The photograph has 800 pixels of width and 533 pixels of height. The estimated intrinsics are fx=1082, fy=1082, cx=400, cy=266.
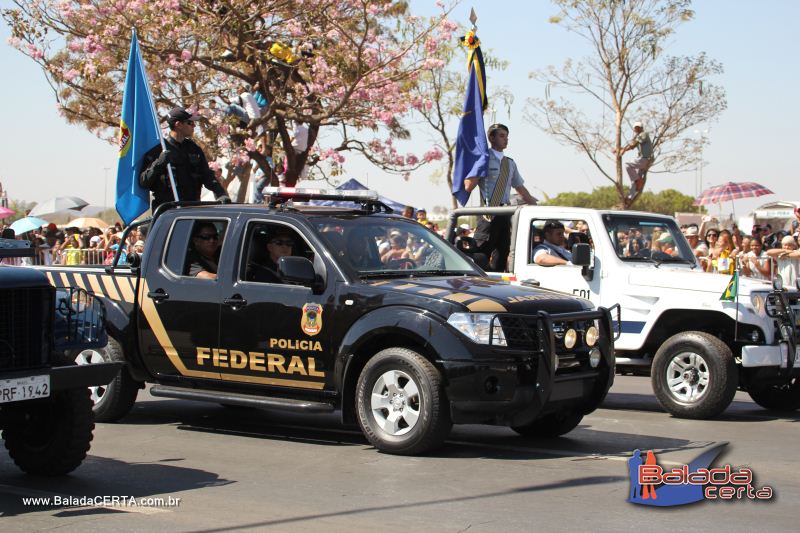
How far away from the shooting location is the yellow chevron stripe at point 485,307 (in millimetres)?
7633

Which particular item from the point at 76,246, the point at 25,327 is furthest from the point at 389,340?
the point at 76,246

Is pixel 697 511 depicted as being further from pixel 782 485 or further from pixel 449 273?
pixel 449 273

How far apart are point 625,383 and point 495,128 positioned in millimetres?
3566

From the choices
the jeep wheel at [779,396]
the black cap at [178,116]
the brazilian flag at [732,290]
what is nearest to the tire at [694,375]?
the brazilian flag at [732,290]

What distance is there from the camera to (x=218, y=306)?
870 cm

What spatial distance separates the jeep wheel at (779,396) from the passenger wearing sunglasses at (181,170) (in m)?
5.84

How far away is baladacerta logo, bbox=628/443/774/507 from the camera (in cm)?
655

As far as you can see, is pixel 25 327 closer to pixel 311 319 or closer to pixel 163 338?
pixel 311 319

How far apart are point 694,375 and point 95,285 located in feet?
18.1

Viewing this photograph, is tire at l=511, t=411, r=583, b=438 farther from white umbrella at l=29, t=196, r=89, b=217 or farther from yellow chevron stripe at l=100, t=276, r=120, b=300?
white umbrella at l=29, t=196, r=89, b=217

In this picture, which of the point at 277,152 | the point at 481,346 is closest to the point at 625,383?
the point at 481,346

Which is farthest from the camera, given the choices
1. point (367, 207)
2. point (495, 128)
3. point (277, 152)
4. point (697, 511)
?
point (277, 152)

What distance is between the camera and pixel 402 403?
7.81 metres

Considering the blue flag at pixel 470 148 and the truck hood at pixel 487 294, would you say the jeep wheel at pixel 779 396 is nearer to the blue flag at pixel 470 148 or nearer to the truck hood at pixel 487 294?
the truck hood at pixel 487 294
